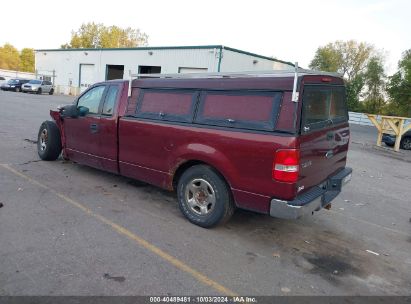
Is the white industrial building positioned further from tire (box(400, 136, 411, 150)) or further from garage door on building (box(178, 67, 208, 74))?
tire (box(400, 136, 411, 150))

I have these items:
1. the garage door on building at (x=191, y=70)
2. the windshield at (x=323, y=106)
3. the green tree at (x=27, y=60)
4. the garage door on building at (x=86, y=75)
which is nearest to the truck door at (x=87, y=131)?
the windshield at (x=323, y=106)

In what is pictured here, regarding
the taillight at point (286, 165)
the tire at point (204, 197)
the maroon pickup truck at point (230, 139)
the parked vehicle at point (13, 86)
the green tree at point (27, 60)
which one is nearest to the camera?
the taillight at point (286, 165)

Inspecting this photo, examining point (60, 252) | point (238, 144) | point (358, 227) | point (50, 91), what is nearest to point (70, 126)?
point (60, 252)

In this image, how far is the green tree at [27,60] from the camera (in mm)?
100375

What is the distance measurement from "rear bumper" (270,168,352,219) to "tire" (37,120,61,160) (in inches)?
198

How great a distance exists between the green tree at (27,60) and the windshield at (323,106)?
363 ft

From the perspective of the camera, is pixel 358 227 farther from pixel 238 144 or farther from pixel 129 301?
pixel 129 301

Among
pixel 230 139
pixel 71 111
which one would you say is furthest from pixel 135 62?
pixel 230 139

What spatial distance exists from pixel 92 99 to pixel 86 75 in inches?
1477

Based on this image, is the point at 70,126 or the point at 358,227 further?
the point at 70,126

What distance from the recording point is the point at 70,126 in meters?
6.56

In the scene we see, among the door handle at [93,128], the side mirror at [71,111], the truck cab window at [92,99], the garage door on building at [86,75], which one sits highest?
the garage door on building at [86,75]

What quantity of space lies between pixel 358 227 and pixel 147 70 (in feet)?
105

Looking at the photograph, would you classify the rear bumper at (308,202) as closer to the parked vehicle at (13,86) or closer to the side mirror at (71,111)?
the side mirror at (71,111)
